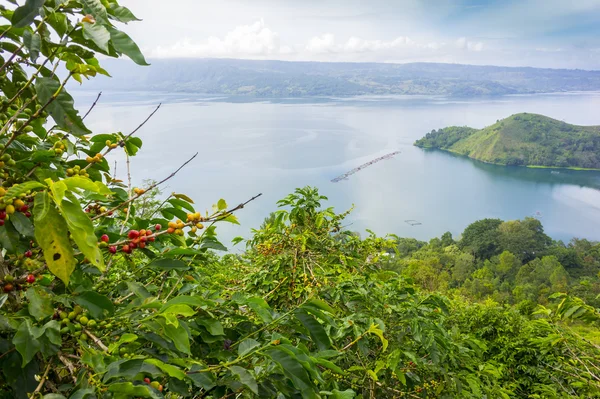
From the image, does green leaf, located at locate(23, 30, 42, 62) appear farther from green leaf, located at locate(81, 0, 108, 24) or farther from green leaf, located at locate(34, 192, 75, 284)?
green leaf, located at locate(34, 192, 75, 284)

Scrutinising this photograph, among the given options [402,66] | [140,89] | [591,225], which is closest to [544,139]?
[591,225]

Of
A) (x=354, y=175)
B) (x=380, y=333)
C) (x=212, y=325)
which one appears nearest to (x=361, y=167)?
(x=354, y=175)

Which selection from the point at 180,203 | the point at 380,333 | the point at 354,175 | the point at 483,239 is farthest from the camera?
the point at 354,175

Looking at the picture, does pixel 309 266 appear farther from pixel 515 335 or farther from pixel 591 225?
pixel 591 225

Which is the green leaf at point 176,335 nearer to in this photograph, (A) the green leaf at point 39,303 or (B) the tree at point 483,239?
(A) the green leaf at point 39,303

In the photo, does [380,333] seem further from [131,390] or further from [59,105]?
[59,105]

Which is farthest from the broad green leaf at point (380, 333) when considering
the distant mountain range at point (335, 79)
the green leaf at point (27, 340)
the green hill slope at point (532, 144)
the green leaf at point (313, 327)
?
the distant mountain range at point (335, 79)
